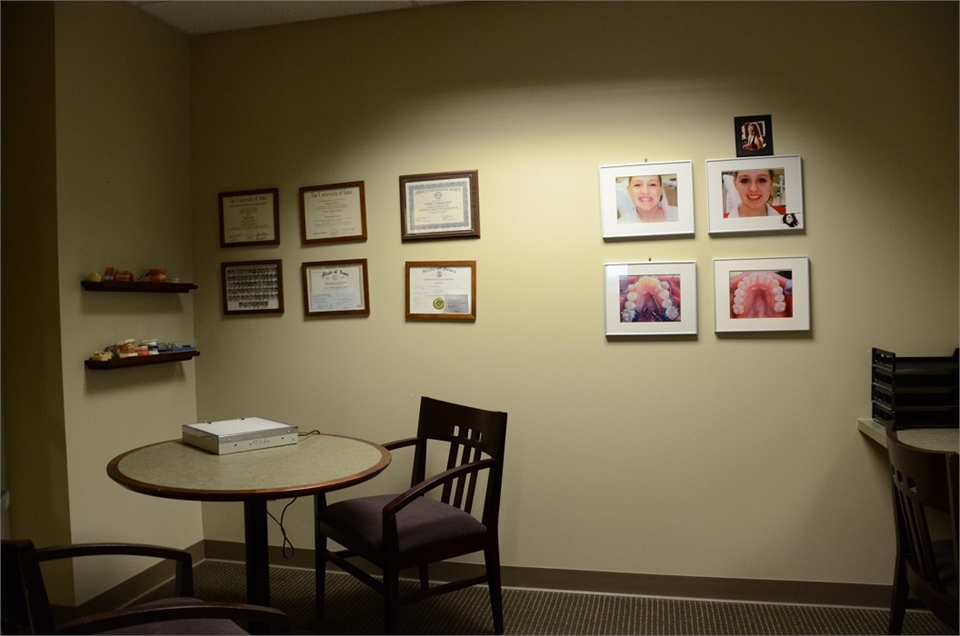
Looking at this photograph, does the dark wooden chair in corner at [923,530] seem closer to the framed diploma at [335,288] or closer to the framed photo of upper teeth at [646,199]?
the framed photo of upper teeth at [646,199]

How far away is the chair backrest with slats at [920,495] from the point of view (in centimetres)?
174

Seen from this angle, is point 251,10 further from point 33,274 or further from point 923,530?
point 923,530

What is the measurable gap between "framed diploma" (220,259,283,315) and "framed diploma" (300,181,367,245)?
0.24 metres

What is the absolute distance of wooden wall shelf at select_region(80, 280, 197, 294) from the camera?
259cm

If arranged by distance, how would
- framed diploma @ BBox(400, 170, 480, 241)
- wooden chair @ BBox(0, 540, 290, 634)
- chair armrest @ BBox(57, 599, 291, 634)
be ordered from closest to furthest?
1. wooden chair @ BBox(0, 540, 290, 634)
2. chair armrest @ BBox(57, 599, 291, 634)
3. framed diploma @ BBox(400, 170, 480, 241)

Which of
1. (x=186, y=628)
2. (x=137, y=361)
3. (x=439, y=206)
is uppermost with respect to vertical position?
(x=439, y=206)

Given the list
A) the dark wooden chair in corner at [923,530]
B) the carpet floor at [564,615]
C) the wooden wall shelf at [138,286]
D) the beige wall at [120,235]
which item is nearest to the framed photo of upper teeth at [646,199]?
the dark wooden chair in corner at [923,530]

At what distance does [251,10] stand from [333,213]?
991 mm

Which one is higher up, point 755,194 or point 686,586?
point 755,194

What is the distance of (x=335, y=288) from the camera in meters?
3.09

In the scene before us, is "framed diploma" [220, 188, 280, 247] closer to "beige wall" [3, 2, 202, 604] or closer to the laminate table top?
"beige wall" [3, 2, 202, 604]

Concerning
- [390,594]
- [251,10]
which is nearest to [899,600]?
[390,594]

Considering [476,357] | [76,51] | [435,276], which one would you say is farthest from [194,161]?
[476,357]

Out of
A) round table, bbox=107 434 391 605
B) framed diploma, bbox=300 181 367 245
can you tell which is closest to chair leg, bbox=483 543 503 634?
round table, bbox=107 434 391 605
